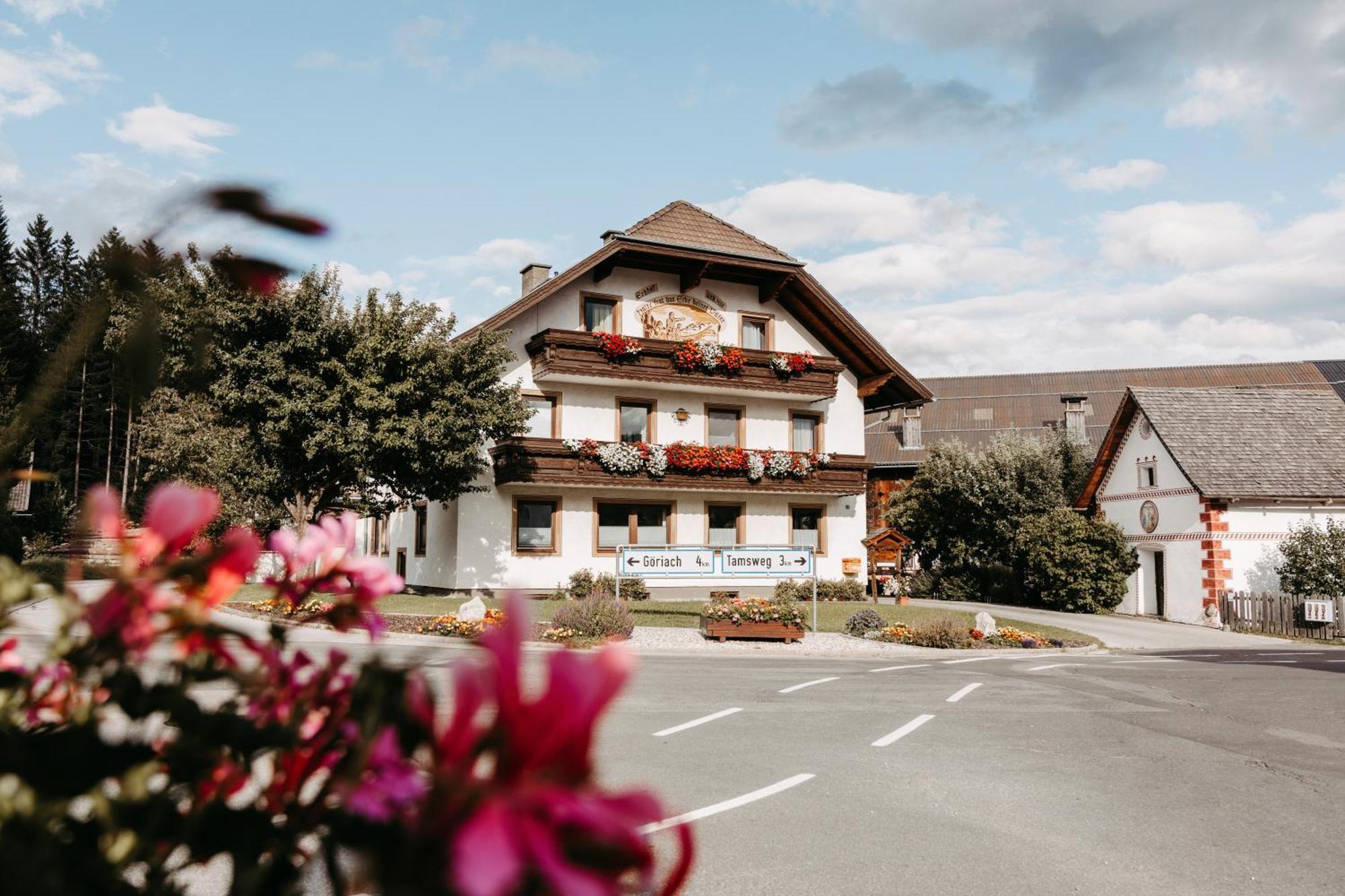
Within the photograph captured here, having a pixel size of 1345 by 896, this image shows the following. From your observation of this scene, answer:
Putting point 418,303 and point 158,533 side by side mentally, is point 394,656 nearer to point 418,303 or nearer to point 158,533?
point 158,533

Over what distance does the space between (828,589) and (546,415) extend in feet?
32.2

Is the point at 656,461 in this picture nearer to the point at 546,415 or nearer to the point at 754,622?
the point at 546,415

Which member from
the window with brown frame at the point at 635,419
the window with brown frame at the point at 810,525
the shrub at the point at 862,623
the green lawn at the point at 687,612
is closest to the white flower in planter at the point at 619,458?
the window with brown frame at the point at 635,419

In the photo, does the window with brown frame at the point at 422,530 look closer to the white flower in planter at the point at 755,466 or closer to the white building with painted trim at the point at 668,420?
the white building with painted trim at the point at 668,420

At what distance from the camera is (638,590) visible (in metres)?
28.0

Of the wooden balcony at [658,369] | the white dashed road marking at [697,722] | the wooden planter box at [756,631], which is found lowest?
the white dashed road marking at [697,722]

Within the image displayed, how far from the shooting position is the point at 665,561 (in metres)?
21.9

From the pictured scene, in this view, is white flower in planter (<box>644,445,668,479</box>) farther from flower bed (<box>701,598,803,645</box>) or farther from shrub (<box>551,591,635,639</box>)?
shrub (<box>551,591,635,639</box>)

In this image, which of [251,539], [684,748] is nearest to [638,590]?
[684,748]

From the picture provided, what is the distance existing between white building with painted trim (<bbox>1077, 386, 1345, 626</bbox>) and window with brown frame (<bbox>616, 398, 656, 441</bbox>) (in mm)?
14733

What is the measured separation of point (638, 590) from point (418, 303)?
31.2 ft

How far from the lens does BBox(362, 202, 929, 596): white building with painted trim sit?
27953mm

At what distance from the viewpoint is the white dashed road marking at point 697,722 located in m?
9.42

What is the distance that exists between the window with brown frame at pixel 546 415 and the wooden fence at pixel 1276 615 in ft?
60.2
